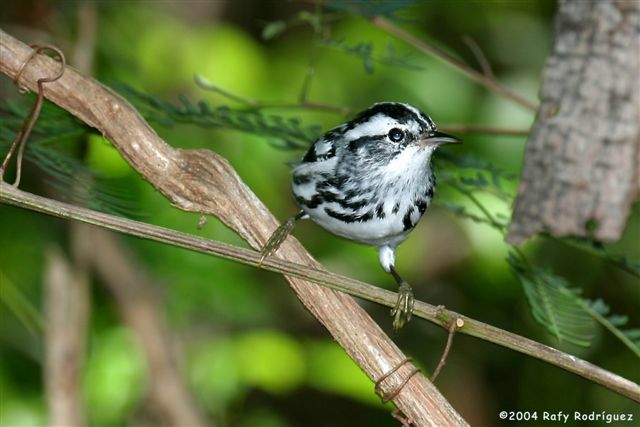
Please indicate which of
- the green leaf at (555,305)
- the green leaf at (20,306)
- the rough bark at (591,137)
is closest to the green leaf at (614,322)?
the green leaf at (555,305)

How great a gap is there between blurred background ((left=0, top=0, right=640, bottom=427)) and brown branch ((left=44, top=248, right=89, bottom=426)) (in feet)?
0.21

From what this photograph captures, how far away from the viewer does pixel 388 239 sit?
3.20 meters

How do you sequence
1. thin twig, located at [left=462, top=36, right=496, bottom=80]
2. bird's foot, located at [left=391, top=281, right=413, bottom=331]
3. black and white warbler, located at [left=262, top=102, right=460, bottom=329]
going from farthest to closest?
thin twig, located at [left=462, top=36, right=496, bottom=80] → black and white warbler, located at [left=262, top=102, right=460, bottom=329] → bird's foot, located at [left=391, top=281, right=413, bottom=331]

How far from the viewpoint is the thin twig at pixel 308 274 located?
2.08 m

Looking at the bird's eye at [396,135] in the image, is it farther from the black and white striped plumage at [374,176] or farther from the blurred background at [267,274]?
the blurred background at [267,274]

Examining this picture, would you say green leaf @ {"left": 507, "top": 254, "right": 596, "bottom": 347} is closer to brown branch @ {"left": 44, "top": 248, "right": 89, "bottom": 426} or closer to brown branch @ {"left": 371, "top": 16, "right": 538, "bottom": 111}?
brown branch @ {"left": 371, "top": 16, "right": 538, "bottom": 111}

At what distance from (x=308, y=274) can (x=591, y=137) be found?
89 cm

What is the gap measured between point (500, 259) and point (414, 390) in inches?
94.8

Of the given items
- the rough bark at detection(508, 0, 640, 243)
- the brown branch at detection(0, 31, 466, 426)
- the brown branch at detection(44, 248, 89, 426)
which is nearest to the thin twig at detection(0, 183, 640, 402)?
the brown branch at detection(0, 31, 466, 426)

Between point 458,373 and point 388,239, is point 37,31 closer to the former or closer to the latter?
point 388,239

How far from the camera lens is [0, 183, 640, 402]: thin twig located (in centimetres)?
208

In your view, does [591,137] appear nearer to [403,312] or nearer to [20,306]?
[403,312]

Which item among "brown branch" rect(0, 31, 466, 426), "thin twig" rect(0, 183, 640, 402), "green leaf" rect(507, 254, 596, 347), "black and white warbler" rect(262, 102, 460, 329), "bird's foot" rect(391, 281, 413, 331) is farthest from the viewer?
"black and white warbler" rect(262, 102, 460, 329)

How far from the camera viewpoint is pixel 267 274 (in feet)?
18.7
